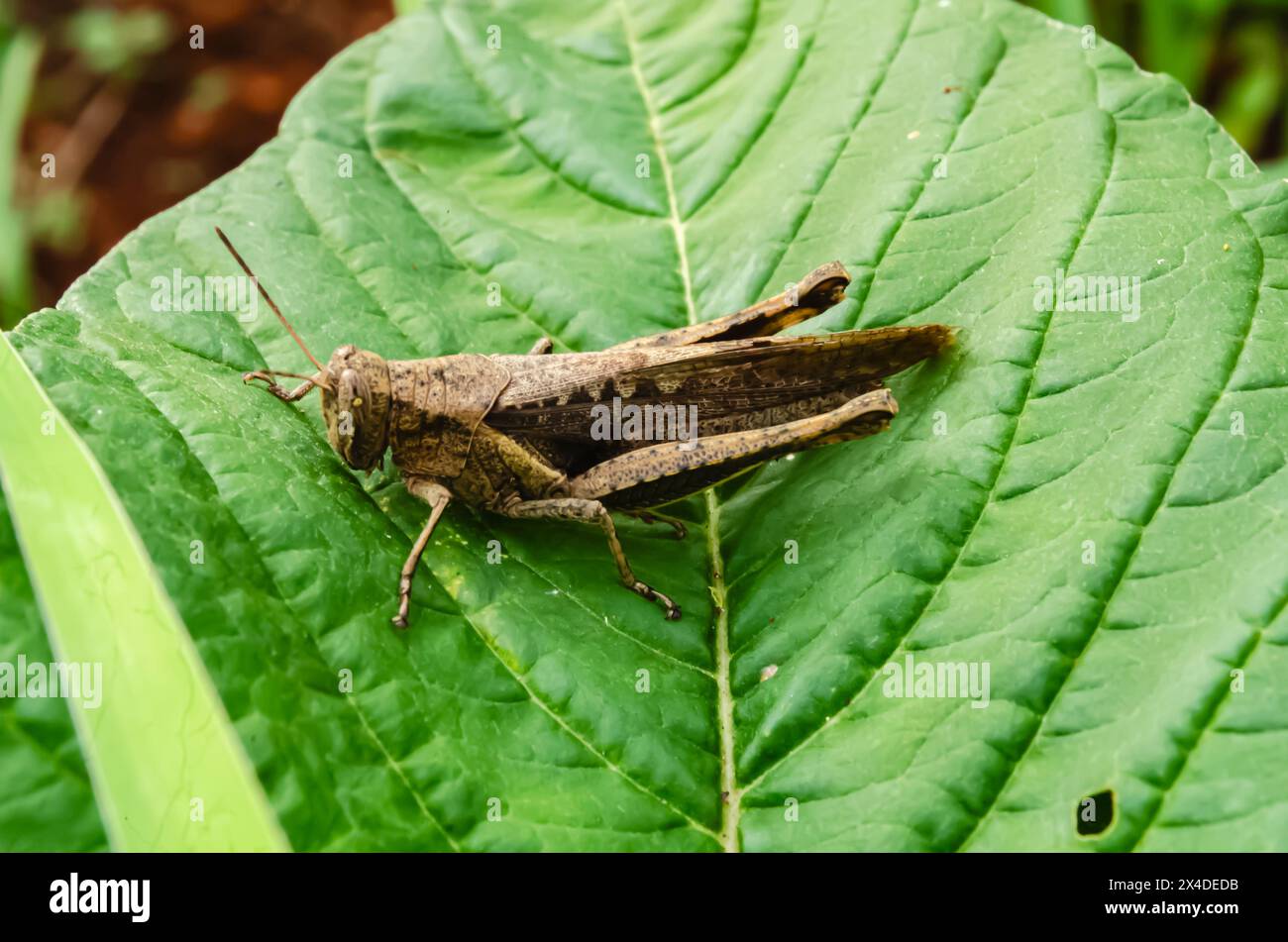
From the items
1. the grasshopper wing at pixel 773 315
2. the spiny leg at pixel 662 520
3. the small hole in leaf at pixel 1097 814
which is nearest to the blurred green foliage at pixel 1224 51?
the grasshopper wing at pixel 773 315

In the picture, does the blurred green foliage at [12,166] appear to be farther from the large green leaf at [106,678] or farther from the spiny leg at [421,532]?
the large green leaf at [106,678]

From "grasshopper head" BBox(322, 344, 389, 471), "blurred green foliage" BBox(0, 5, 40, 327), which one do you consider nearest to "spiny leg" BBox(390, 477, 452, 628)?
"grasshopper head" BBox(322, 344, 389, 471)

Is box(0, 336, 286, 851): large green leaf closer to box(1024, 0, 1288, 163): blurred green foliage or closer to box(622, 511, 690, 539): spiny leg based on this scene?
box(622, 511, 690, 539): spiny leg

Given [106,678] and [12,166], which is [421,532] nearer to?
[106,678]

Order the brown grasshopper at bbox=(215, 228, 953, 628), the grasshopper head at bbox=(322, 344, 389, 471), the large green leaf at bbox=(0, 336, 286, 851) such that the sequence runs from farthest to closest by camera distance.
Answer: the brown grasshopper at bbox=(215, 228, 953, 628)
the grasshopper head at bbox=(322, 344, 389, 471)
the large green leaf at bbox=(0, 336, 286, 851)

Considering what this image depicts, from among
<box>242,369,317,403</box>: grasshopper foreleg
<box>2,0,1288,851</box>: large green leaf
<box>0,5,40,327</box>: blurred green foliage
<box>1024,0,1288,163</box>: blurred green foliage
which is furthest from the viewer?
<box>0,5,40,327</box>: blurred green foliage

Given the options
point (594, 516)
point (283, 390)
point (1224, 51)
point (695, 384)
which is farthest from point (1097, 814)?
point (1224, 51)

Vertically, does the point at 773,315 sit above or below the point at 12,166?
below
